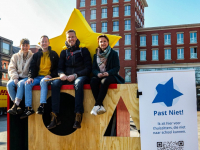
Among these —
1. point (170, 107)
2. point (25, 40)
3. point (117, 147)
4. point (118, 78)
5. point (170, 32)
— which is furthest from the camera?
point (170, 32)

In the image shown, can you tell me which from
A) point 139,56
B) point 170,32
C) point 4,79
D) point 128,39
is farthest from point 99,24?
point 4,79

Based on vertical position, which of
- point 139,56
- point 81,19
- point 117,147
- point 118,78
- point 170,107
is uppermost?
point 139,56

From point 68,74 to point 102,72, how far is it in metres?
0.67

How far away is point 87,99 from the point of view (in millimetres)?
3828

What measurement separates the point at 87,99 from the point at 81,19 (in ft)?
6.72

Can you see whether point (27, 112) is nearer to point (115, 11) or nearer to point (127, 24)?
point (127, 24)

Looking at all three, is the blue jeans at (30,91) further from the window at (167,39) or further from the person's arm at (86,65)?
the window at (167,39)

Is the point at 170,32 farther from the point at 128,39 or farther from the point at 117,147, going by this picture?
the point at 117,147

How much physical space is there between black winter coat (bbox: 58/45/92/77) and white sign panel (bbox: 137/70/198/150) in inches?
51.6

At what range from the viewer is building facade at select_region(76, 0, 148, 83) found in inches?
1533

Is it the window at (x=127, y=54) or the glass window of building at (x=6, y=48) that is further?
the glass window of building at (x=6, y=48)

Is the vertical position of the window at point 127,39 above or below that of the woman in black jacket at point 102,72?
above

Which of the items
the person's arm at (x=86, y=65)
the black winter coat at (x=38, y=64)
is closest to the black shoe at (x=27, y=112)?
the black winter coat at (x=38, y=64)

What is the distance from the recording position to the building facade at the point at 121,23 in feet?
128
